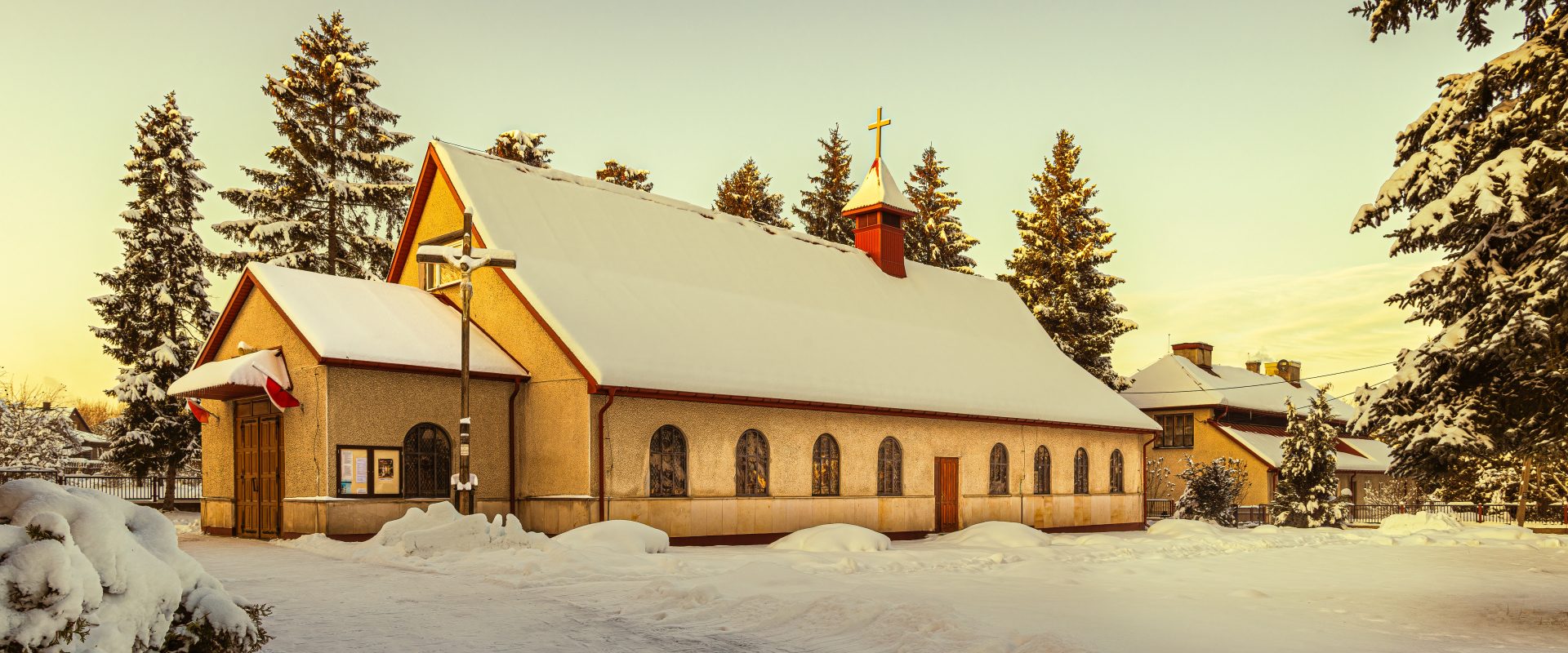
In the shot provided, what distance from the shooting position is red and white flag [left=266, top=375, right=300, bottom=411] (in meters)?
19.5

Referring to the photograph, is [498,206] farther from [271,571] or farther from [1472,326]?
[1472,326]

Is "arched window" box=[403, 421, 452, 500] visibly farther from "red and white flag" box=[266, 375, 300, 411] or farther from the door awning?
the door awning

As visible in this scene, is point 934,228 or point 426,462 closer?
point 426,462

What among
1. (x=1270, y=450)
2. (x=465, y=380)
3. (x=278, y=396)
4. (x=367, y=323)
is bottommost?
(x=1270, y=450)

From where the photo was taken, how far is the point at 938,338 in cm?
3088

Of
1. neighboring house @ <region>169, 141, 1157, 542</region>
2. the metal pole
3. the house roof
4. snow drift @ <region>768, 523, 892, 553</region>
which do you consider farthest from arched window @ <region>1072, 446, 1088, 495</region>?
the metal pole

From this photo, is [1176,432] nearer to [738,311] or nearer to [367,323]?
[738,311]

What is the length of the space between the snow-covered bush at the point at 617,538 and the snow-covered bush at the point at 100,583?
9.80 meters

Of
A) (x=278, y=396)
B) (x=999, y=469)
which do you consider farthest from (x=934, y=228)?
(x=278, y=396)

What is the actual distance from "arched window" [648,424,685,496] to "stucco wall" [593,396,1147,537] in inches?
5.7

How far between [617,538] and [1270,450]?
115ft

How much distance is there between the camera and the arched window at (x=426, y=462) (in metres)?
20.2

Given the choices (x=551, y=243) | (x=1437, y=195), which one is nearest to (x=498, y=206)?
(x=551, y=243)

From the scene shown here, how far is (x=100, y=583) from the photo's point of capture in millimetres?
6246
